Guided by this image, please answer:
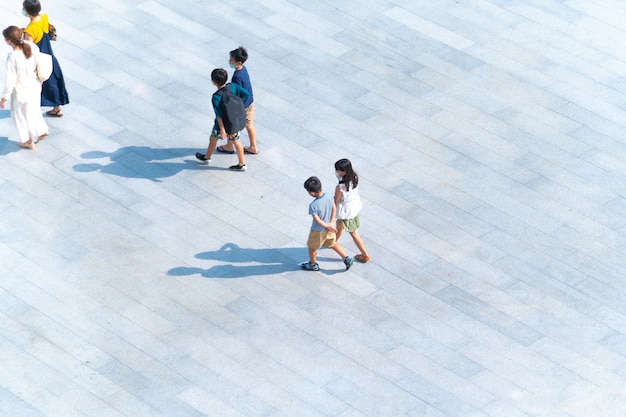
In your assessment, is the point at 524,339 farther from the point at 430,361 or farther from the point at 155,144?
the point at 155,144

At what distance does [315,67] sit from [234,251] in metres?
4.12

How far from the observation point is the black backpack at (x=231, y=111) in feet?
46.1

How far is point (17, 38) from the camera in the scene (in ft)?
46.7

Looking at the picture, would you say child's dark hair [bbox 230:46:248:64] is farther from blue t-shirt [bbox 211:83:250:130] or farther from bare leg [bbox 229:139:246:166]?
bare leg [bbox 229:139:246:166]

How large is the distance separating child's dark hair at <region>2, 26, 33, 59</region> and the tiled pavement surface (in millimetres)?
1321

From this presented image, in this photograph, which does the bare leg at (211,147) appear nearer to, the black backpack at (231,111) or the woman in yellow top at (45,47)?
the black backpack at (231,111)

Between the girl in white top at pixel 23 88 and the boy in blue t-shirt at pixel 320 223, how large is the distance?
3.99 metres

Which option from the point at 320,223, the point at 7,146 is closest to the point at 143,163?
the point at 7,146

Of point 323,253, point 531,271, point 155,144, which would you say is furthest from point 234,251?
point 531,271

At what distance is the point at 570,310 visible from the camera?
42.5ft

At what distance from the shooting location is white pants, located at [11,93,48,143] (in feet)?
47.9

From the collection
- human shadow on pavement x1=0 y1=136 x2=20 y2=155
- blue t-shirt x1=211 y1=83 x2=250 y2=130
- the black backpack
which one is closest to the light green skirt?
the black backpack

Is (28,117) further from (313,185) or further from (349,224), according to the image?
(349,224)

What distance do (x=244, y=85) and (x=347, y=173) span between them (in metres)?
2.31
